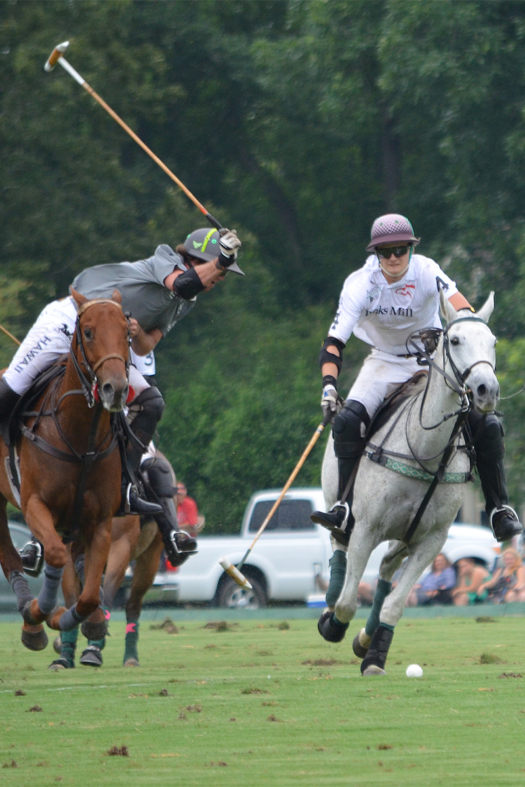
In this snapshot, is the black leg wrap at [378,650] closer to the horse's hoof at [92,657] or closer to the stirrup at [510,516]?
the stirrup at [510,516]

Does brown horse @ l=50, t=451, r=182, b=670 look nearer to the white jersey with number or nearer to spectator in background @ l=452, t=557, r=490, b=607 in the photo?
the white jersey with number

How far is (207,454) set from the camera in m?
26.0

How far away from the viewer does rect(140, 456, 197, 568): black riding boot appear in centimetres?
978

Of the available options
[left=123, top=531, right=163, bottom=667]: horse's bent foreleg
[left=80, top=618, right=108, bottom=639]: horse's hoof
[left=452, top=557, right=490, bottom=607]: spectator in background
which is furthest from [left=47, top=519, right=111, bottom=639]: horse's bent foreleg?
[left=452, top=557, right=490, bottom=607]: spectator in background

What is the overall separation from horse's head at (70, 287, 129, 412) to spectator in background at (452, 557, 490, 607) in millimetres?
10575

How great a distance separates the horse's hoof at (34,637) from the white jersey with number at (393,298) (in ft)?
9.04

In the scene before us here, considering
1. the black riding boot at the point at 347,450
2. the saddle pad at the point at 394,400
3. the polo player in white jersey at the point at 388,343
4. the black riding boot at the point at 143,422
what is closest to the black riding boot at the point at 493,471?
the polo player in white jersey at the point at 388,343

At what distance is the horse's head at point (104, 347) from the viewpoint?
7.16 metres

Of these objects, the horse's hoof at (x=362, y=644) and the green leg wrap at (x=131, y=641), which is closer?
the horse's hoof at (x=362, y=644)

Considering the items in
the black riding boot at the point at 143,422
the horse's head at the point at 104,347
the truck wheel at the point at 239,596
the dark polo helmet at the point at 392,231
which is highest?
the dark polo helmet at the point at 392,231

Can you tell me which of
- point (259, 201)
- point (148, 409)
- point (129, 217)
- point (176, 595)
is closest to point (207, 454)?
point (176, 595)

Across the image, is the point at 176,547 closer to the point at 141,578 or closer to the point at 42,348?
the point at 141,578

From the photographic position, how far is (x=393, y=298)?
8727mm

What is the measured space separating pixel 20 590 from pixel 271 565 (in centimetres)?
1101
